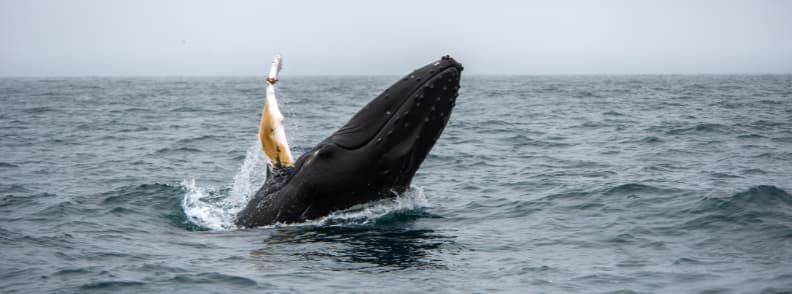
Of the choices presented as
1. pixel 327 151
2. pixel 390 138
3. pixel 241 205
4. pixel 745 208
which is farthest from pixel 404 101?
pixel 745 208

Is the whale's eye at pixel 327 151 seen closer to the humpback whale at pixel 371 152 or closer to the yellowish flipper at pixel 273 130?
the humpback whale at pixel 371 152

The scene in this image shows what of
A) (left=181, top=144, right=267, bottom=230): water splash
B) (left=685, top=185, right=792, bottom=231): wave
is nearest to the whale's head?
(left=181, top=144, right=267, bottom=230): water splash

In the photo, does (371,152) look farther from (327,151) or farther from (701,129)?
(701,129)

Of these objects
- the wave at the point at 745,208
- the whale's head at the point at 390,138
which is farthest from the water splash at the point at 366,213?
the wave at the point at 745,208

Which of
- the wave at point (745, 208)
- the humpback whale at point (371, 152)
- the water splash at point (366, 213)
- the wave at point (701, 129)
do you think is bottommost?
the wave at point (701, 129)

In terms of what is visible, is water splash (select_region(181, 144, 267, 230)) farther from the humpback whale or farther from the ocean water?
the humpback whale

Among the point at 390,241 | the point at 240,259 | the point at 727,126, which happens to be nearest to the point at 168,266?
the point at 240,259

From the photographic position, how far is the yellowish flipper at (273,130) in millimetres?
10375

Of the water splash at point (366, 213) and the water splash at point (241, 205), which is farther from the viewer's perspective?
the water splash at point (241, 205)

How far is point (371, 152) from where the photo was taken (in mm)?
10258

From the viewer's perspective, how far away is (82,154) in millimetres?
22812

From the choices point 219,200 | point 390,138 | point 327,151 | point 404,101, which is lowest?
point 219,200

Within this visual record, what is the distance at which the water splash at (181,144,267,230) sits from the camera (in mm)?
13023

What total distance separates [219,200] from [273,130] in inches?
201
